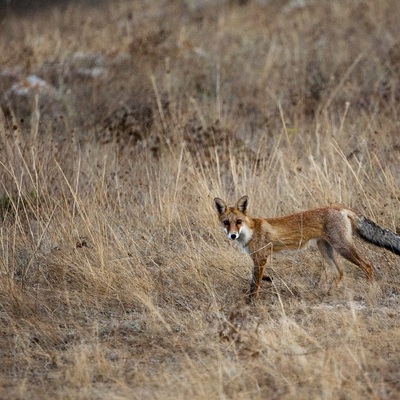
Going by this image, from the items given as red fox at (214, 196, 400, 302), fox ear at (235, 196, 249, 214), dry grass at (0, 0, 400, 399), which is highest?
fox ear at (235, 196, 249, 214)

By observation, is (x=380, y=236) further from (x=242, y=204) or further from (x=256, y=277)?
(x=242, y=204)

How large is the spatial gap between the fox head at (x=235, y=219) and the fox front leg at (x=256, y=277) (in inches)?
9.5

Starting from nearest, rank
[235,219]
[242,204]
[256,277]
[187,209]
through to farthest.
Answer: [256,277], [235,219], [242,204], [187,209]

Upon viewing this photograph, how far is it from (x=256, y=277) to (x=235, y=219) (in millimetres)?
545

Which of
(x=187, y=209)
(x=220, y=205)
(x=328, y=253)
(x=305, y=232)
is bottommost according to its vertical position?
(x=187, y=209)

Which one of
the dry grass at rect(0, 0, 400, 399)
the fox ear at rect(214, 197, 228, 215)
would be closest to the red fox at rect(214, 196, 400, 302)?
the fox ear at rect(214, 197, 228, 215)

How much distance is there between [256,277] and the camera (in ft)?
20.7

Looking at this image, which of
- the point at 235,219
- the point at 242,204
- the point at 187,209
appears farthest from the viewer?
the point at 187,209

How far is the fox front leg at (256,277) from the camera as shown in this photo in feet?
20.2

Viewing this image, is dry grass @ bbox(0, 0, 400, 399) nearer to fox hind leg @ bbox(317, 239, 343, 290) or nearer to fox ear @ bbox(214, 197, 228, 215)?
fox hind leg @ bbox(317, 239, 343, 290)

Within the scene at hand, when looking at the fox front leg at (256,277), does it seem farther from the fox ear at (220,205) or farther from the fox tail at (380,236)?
the fox tail at (380,236)

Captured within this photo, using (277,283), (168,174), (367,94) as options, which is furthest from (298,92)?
(277,283)

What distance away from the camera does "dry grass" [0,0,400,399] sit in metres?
4.84

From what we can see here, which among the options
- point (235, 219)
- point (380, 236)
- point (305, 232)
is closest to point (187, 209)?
point (235, 219)
